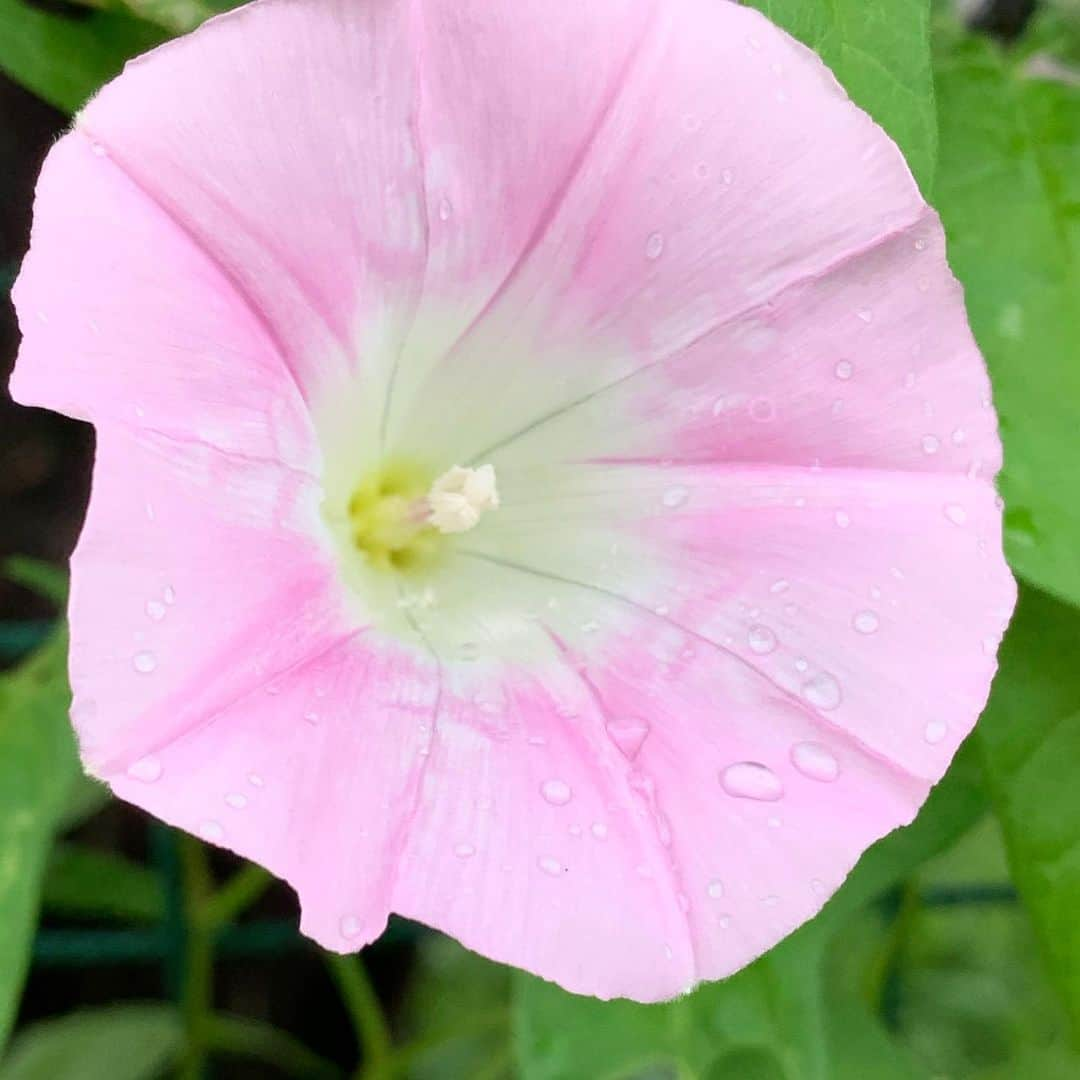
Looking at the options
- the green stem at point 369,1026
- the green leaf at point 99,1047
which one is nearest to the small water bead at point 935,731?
the green stem at point 369,1026

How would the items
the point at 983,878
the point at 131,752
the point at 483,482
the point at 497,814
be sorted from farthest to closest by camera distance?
the point at 983,878 < the point at 483,482 < the point at 497,814 < the point at 131,752

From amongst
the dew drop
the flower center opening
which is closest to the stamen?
the flower center opening

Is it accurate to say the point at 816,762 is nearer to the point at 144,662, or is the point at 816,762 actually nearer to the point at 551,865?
the point at 551,865

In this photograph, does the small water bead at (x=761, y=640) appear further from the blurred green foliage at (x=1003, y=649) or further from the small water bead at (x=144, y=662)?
the small water bead at (x=144, y=662)

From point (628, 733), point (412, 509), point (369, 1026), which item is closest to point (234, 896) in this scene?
point (369, 1026)

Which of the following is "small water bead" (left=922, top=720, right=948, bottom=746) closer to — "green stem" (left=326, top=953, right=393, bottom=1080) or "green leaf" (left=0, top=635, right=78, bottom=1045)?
"green leaf" (left=0, top=635, right=78, bottom=1045)

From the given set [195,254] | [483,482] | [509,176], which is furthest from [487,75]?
[483,482]

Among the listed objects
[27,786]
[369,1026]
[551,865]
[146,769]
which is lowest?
[369,1026]

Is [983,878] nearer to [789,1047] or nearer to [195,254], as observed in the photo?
[789,1047]
